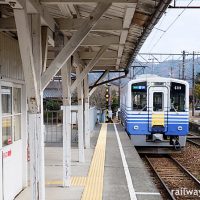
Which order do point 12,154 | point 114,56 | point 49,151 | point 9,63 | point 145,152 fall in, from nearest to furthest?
point 9,63 < point 12,154 < point 114,56 < point 49,151 < point 145,152

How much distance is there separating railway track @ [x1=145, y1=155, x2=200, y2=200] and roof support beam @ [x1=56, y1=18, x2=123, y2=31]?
3740 millimetres

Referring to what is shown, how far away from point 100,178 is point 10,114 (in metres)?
2.93

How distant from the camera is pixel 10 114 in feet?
24.3

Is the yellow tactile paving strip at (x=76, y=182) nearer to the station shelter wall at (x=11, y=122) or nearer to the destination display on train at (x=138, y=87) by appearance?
the station shelter wall at (x=11, y=122)

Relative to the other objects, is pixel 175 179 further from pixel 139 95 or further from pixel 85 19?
pixel 85 19

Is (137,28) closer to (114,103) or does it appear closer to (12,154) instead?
(12,154)

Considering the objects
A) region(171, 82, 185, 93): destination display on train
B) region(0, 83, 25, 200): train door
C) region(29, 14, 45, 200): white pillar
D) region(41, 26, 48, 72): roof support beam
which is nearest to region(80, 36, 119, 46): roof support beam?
region(0, 83, 25, 200): train door

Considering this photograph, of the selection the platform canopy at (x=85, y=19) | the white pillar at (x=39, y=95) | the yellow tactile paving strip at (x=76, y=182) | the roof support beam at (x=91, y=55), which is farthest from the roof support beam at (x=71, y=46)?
the roof support beam at (x=91, y=55)

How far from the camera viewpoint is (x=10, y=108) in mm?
7430

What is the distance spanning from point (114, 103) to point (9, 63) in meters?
42.2

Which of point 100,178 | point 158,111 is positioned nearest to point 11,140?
point 100,178

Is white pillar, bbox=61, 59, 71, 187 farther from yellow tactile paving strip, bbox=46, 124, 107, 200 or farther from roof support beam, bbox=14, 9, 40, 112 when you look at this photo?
roof support beam, bbox=14, 9, 40, 112

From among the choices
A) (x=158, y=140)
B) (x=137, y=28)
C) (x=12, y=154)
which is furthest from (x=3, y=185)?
(x=158, y=140)

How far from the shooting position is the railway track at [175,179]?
9672 millimetres
